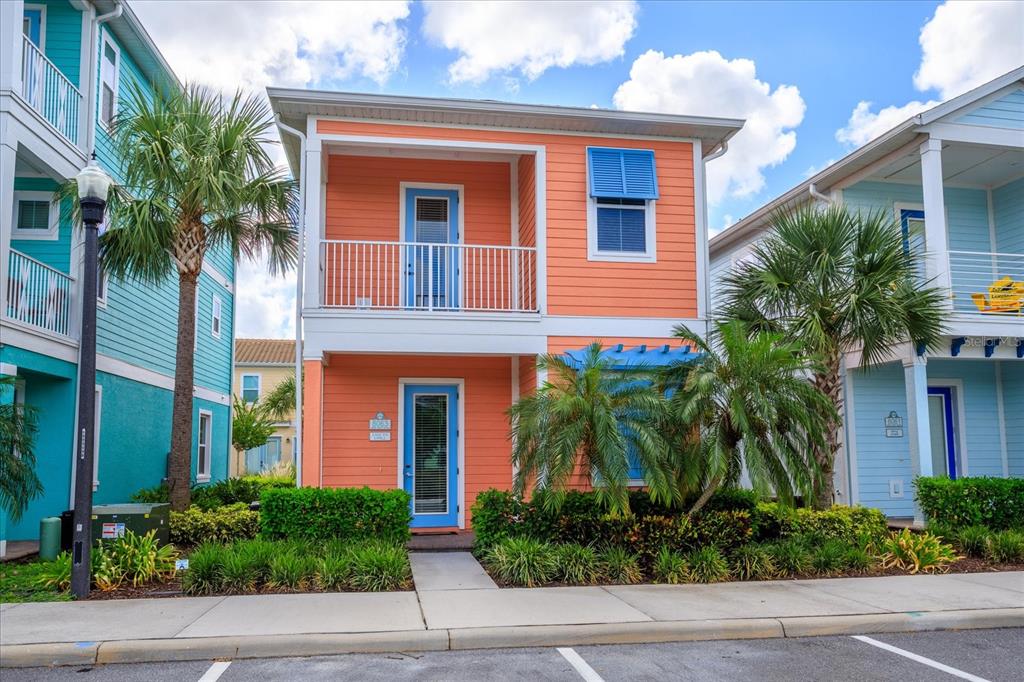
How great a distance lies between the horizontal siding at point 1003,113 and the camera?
13188 millimetres

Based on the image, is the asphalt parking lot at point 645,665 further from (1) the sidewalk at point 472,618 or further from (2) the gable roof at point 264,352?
(2) the gable roof at point 264,352

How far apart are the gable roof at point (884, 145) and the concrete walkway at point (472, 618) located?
725cm

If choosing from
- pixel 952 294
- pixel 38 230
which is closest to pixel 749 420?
pixel 952 294

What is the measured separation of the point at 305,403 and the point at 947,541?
9.09 m

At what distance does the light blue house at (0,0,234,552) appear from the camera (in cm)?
1082

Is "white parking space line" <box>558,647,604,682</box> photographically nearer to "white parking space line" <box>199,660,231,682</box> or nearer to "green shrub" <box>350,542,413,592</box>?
Answer: "green shrub" <box>350,542,413,592</box>

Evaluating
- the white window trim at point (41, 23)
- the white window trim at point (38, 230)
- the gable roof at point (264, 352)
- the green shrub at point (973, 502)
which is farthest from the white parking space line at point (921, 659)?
the gable roof at point (264, 352)

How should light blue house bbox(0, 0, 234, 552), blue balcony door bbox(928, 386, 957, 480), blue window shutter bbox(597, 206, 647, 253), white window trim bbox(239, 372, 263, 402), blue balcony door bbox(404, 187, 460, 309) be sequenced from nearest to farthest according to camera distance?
light blue house bbox(0, 0, 234, 552)
blue window shutter bbox(597, 206, 647, 253)
blue balcony door bbox(404, 187, 460, 309)
blue balcony door bbox(928, 386, 957, 480)
white window trim bbox(239, 372, 263, 402)

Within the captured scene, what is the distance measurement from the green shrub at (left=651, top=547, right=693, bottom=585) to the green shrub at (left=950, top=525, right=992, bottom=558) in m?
4.26

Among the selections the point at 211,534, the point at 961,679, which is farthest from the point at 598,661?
the point at 211,534

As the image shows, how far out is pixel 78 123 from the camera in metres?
12.9

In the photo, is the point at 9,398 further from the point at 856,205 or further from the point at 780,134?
the point at 780,134

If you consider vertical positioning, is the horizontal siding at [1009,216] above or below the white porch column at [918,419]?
above

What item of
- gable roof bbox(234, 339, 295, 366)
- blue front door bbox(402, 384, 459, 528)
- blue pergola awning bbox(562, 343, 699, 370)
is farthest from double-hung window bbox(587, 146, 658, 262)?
gable roof bbox(234, 339, 295, 366)
